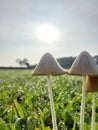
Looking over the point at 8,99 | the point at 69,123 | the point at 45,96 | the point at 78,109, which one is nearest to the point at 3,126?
the point at 69,123

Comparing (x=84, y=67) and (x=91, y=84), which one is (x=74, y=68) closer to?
(x=84, y=67)

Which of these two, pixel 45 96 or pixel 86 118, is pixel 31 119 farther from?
pixel 45 96

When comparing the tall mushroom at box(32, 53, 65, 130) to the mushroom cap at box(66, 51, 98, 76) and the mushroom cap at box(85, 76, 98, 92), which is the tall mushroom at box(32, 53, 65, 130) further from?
the mushroom cap at box(85, 76, 98, 92)

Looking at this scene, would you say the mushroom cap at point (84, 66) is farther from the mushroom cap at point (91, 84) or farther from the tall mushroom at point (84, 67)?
the mushroom cap at point (91, 84)

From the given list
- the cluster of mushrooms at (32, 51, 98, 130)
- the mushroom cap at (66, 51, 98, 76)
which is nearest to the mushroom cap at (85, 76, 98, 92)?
the cluster of mushrooms at (32, 51, 98, 130)

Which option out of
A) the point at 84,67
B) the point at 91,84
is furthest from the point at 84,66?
the point at 91,84

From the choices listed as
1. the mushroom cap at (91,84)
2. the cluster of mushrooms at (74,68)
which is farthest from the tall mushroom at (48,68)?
the mushroom cap at (91,84)

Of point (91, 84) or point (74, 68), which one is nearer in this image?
point (74, 68)
